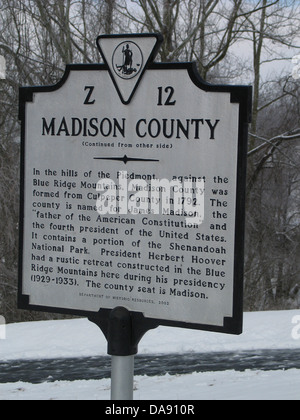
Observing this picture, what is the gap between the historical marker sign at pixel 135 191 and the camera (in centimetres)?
264

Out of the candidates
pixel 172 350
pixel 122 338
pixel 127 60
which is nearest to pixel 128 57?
pixel 127 60

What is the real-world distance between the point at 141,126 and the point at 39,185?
0.56 m

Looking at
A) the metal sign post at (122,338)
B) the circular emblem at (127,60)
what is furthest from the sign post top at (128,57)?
the metal sign post at (122,338)

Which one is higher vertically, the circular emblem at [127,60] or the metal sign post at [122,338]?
the circular emblem at [127,60]

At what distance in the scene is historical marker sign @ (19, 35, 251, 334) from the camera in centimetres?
264

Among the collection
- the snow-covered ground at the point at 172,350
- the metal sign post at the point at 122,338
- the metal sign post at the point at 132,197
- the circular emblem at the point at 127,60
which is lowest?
the snow-covered ground at the point at 172,350

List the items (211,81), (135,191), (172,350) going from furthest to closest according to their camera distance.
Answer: (211,81)
(172,350)
(135,191)

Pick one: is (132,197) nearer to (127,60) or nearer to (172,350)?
(127,60)

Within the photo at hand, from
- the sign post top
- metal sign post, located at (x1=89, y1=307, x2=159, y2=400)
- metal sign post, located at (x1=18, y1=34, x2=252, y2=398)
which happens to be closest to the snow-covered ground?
metal sign post, located at (x1=89, y1=307, x2=159, y2=400)

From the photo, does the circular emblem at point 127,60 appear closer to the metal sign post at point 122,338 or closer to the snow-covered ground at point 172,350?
the metal sign post at point 122,338

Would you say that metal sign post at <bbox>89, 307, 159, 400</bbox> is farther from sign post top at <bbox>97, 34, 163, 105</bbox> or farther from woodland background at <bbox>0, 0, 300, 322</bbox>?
woodland background at <bbox>0, 0, 300, 322</bbox>

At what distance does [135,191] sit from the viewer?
278 centimetres

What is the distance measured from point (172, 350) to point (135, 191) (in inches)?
177
